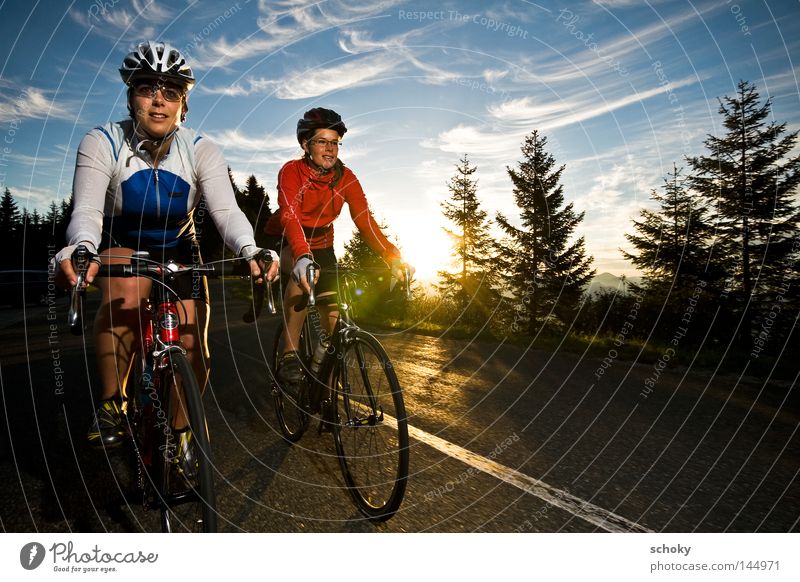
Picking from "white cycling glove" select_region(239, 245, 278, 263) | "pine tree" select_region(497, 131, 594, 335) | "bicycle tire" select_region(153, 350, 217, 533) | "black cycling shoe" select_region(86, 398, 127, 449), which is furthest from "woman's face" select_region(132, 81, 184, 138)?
"pine tree" select_region(497, 131, 594, 335)

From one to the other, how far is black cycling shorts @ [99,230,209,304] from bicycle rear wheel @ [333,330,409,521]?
0.92 m

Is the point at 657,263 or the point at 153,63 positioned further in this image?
the point at 657,263

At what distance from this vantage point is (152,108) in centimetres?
245

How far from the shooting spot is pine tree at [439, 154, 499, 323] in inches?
1065

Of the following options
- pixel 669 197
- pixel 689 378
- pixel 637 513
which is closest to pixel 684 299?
pixel 669 197

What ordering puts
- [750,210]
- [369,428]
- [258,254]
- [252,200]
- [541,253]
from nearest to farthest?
1. [258,254]
2. [369,428]
3. [750,210]
4. [541,253]
5. [252,200]

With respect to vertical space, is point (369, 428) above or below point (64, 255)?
below

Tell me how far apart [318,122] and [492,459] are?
2820mm

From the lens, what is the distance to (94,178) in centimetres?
239

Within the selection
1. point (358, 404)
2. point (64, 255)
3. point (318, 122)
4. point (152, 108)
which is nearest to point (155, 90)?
point (152, 108)

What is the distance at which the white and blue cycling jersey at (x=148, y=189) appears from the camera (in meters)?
2.40

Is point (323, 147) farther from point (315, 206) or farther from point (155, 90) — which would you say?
point (155, 90)

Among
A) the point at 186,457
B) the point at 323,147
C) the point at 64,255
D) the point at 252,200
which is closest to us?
the point at 64,255

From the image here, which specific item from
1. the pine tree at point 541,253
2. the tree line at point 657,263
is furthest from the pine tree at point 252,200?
the pine tree at point 541,253
